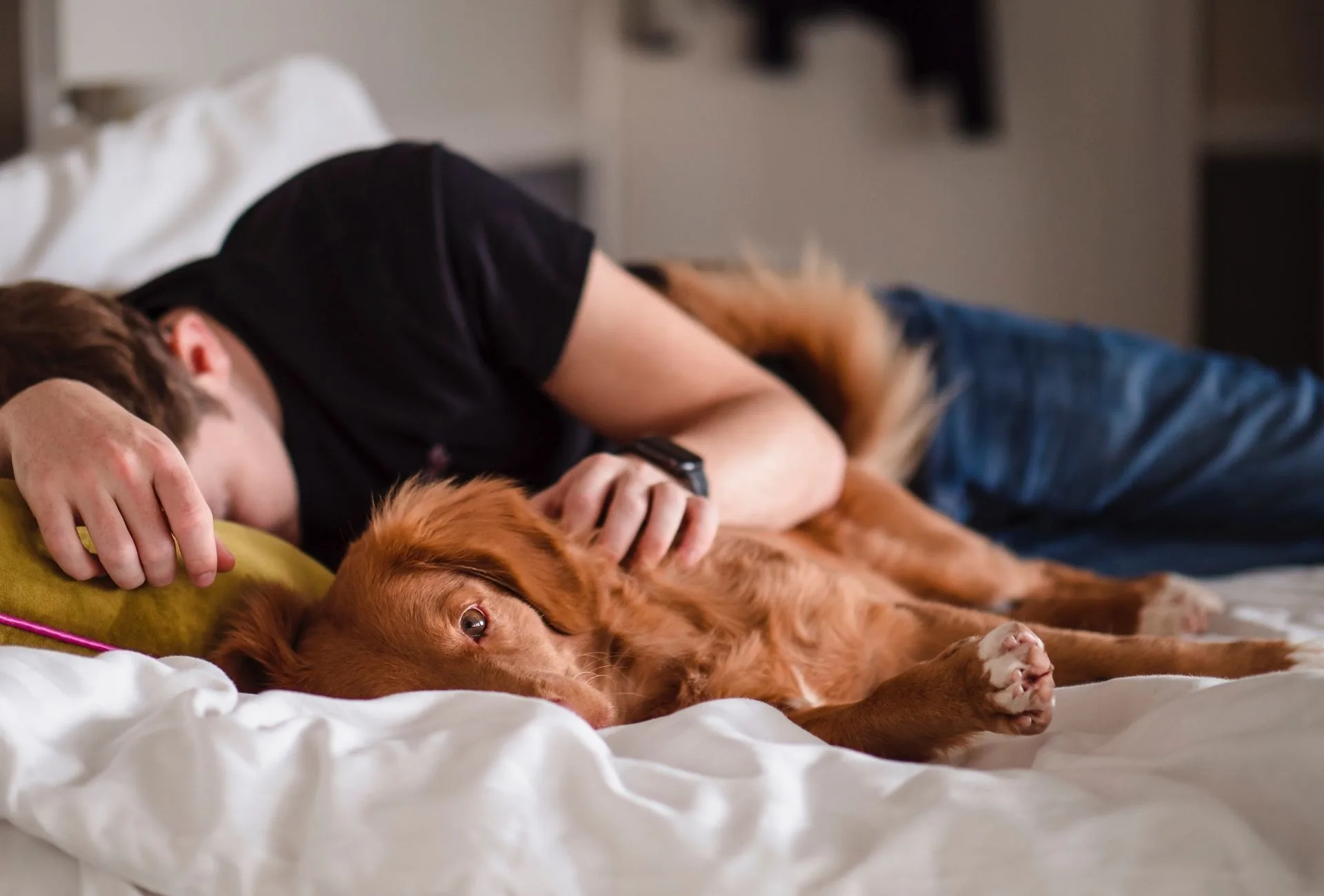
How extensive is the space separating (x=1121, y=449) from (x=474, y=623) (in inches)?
48.0

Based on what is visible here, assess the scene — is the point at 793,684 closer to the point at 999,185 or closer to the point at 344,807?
the point at 344,807

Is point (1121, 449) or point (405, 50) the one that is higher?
point (405, 50)

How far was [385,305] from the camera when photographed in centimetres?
148

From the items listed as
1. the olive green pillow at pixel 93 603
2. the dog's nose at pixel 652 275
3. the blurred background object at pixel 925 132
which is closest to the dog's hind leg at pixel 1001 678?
the olive green pillow at pixel 93 603

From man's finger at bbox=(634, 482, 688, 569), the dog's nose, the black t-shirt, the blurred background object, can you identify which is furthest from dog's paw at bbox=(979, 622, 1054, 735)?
the blurred background object

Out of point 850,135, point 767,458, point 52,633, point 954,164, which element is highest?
point 52,633

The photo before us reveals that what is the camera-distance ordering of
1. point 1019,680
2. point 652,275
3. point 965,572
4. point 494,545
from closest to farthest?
point 1019,680, point 494,545, point 965,572, point 652,275

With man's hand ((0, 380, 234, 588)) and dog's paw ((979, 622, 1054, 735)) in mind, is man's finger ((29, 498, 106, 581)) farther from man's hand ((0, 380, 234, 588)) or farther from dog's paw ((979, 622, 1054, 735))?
dog's paw ((979, 622, 1054, 735))

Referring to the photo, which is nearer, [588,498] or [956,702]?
[956,702]

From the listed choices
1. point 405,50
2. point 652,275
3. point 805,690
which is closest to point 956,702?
point 805,690

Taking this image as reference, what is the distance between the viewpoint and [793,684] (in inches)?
45.3

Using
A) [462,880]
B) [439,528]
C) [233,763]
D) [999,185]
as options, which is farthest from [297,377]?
[999,185]

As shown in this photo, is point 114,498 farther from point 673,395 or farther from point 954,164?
point 954,164

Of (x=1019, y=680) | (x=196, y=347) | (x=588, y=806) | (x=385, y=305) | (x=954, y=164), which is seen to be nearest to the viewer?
(x=588, y=806)
